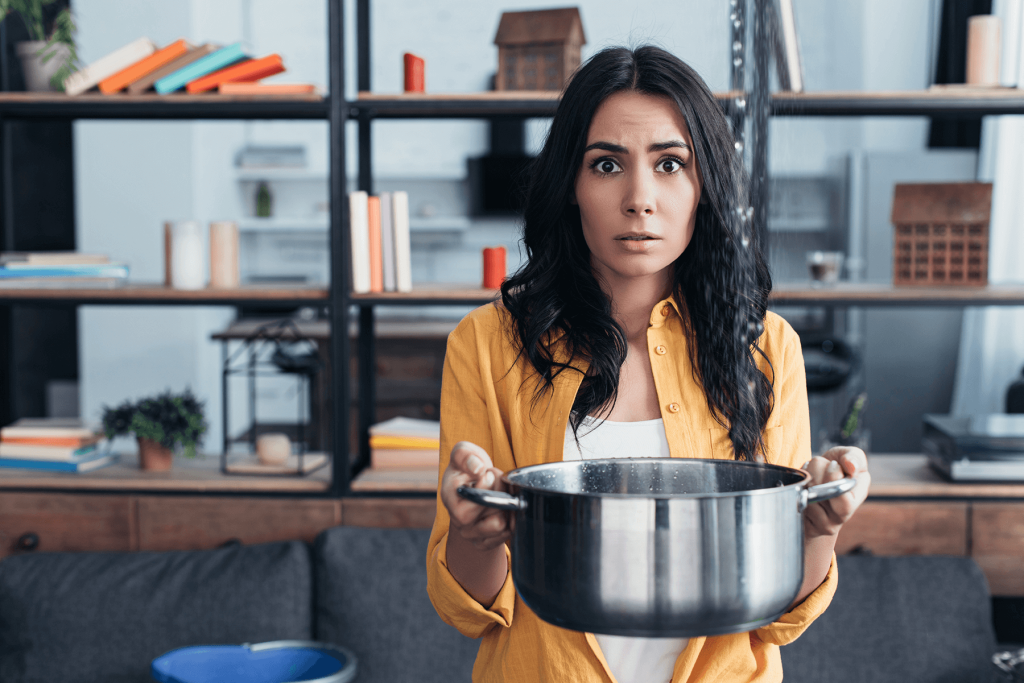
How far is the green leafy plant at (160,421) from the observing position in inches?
81.4

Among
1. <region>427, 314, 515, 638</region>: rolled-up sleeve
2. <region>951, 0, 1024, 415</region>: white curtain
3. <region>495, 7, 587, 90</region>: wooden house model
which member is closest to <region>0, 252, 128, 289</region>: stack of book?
<region>495, 7, 587, 90</region>: wooden house model

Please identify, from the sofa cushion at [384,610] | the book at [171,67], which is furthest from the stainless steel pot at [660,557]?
the book at [171,67]

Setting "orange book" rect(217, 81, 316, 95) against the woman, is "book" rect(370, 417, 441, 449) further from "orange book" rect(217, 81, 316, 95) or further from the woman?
the woman

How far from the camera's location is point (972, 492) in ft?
6.29

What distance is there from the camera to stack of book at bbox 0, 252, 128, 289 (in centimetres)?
205

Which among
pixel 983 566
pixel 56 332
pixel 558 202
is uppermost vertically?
pixel 558 202

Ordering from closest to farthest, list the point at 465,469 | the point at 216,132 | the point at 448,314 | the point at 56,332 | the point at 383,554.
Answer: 1. the point at 465,469
2. the point at 383,554
3. the point at 56,332
4. the point at 216,132
5. the point at 448,314

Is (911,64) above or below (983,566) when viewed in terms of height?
above

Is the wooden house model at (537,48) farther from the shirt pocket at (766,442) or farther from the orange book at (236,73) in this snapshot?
the shirt pocket at (766,442)

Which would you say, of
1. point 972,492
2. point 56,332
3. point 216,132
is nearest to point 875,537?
point 972,492

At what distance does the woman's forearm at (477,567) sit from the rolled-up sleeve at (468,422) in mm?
22

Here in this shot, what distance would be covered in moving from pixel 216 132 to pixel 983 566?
4.61 metres

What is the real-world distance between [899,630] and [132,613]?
1690 millimetres

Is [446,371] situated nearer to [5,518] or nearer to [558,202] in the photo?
[558,202]
